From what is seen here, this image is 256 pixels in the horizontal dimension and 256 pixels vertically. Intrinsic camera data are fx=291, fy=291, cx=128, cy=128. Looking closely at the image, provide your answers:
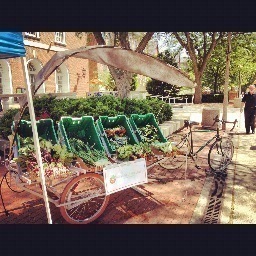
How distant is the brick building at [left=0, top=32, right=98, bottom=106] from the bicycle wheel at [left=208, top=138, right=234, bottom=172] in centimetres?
1164

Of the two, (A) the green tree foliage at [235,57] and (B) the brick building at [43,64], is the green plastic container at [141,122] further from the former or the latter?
(A) the green tree foliage at [235,57]

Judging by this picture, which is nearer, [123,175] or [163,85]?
[123,175]

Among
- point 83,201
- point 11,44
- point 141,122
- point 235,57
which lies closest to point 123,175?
point 83,201

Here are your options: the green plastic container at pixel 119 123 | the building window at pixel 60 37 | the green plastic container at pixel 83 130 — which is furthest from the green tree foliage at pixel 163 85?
the green plastic container at pixel 83 130

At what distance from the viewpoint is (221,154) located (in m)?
6.45

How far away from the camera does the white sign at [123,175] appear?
3902 millimetres

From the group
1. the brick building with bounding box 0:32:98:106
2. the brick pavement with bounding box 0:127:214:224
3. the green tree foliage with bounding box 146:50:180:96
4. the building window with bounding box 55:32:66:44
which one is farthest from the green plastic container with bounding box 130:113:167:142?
the green tree foliage with bounding box 146:50:180:96

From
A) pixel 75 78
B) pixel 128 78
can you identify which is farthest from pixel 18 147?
Answer: pixel 75 78

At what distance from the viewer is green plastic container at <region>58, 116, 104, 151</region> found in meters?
5.11

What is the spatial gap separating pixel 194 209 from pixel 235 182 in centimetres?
155

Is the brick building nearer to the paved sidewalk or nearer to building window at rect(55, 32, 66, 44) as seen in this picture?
building window at rect(55, 32, 66, 44)

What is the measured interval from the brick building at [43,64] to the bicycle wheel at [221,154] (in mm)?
11637

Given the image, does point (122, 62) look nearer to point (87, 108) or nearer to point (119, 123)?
point (119, 123)

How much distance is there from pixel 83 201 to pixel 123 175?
2.13 feet
